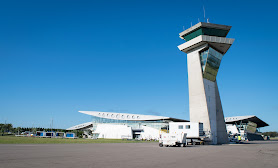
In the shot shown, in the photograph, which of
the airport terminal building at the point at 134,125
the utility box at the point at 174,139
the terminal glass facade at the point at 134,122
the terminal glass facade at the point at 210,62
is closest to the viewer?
the utility box at the point at 174,139

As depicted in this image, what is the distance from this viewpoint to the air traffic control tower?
45906mm

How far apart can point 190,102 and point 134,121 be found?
147 feet

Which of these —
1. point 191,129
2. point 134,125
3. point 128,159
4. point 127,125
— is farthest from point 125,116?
point 128,159

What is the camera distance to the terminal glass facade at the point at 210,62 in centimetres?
4733

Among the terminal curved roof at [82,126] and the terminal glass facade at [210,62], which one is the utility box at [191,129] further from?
the terminal curved roof at [82,126]

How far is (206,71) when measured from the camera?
157 feet

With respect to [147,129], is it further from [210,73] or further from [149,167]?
[149,167]

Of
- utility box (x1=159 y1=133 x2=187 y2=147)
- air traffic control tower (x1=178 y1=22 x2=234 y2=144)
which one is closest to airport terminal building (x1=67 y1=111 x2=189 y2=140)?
air traffic control tower (x1=178 y1=22 x2=234 y2=144)

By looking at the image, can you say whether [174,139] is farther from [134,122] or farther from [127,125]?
[127,125]

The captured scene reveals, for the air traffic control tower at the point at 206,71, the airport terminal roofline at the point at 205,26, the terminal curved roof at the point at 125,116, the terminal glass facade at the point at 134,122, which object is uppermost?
the airport terminal roofline at the point at 205,26

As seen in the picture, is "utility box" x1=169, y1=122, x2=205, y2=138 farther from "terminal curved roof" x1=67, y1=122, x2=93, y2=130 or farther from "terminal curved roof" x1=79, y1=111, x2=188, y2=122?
"terminal curved roof" x1=67, y1=122, x2=93, y2=130

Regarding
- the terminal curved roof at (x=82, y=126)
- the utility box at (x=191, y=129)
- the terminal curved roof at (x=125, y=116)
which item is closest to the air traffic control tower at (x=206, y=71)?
the utility box at (x=191, y=129)

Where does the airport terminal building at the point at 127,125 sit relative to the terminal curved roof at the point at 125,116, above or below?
below

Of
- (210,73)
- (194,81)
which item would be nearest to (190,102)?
(194,81)
